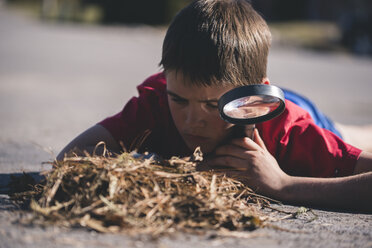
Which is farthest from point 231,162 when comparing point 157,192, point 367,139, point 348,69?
point 348,69

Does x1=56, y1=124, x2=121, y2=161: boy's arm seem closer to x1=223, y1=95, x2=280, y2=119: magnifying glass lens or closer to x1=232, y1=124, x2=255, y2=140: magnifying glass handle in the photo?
x1=232, y1=124, x2=255, y2=140: magnifying glass handle

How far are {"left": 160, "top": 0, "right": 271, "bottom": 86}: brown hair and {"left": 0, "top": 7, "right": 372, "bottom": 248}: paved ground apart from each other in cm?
86

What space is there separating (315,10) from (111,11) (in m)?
14.2

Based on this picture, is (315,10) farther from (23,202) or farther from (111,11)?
(23,202)

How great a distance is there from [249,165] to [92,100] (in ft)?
15.3

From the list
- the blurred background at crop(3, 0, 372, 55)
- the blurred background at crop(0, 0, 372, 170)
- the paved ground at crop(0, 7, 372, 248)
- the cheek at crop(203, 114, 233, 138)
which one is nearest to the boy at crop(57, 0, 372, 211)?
the cheek at crop(203, 114, 233, 138)

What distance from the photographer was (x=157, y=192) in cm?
220

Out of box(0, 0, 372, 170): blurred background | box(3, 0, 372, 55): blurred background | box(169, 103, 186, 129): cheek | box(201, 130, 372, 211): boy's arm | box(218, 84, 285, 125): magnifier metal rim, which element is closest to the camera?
box(218, 84, 285, 125): magnifier metal rim

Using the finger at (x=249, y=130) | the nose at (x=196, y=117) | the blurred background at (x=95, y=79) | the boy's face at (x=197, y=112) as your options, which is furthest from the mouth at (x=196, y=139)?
the blurred background at (x=95, y=79)

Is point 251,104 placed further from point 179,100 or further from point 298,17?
point 298,17

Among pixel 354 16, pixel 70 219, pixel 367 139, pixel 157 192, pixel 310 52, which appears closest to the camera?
pixel 70 219

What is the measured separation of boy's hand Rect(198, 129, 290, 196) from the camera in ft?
8.63

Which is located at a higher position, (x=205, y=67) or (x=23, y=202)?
(x=205, y=67)

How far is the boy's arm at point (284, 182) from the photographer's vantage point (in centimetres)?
263
